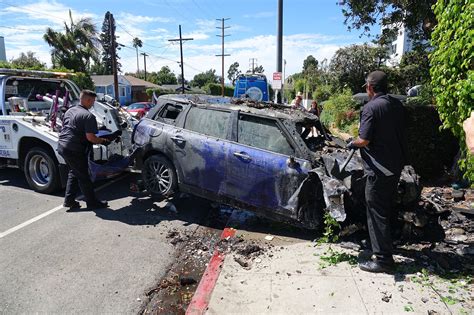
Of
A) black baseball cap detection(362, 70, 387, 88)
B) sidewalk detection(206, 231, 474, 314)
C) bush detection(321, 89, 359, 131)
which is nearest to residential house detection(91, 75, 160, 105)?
bush detection(321, 89, 359, 131)

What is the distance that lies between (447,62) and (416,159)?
393 cm

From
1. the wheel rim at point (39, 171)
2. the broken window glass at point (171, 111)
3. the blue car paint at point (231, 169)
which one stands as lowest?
the wheel rim at point (39, 171)

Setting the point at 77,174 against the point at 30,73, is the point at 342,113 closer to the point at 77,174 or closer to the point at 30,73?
the point at 30,73

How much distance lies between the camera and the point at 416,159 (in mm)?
7363

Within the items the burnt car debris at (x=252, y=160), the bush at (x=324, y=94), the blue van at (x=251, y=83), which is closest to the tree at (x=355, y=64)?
the bush at (x=324, y=94)

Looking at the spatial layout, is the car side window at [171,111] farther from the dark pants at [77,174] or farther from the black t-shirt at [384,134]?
the black t-shirt at [384,134]

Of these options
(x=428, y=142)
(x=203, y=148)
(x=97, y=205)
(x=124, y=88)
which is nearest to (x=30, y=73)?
(x=97, y=205)

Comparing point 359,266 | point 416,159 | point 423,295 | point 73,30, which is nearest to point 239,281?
point 359,266

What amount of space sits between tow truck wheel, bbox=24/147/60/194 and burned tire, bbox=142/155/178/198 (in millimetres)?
1718

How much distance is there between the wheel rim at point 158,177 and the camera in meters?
5.89

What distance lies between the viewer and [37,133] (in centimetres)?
639

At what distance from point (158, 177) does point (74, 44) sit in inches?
1539

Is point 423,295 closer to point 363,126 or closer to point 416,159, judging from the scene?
point 363,126

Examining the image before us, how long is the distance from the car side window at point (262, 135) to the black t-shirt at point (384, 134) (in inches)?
49.0
